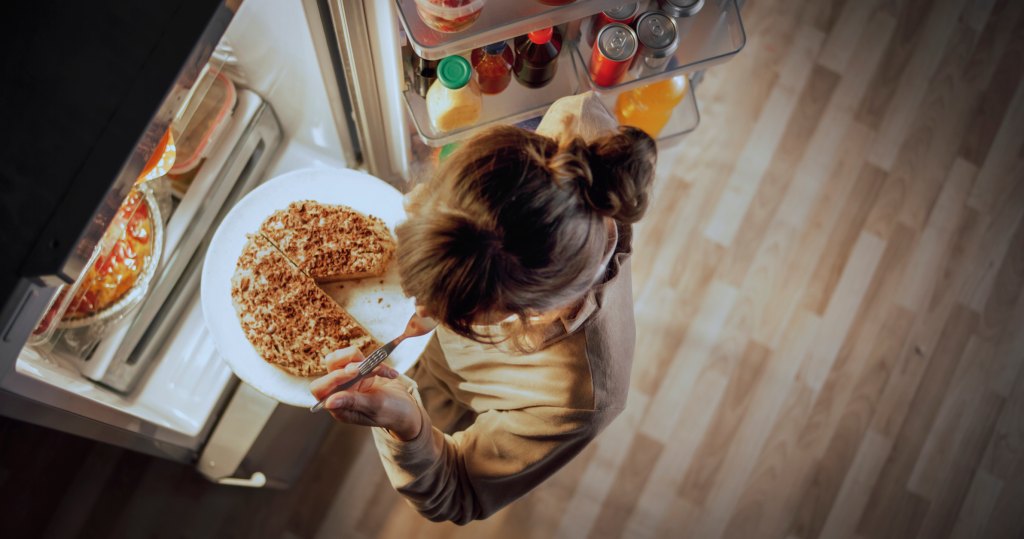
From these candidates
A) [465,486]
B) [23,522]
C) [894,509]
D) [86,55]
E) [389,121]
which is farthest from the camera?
[894,509]

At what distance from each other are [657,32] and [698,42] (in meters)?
0.15

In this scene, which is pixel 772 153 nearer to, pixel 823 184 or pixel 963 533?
pixel 823 184

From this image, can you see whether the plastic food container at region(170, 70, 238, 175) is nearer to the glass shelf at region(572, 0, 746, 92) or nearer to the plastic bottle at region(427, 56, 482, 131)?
the plastic bottle at region(427, 56, 482, 131)

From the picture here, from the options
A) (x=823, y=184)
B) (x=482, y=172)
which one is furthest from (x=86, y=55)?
(x=823, y=184)

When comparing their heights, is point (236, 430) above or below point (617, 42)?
below

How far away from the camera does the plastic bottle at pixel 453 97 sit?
1.32 m

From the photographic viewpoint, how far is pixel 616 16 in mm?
1374

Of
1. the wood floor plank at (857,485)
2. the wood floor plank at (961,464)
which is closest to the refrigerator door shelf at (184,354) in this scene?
the wood floor plank at (857,485)

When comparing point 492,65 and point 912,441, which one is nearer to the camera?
point 492,65

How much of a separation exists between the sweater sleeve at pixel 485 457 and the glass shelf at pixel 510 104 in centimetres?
59

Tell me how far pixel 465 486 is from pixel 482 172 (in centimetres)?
61

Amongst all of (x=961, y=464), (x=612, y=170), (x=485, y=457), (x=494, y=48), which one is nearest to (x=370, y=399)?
(x=485, y=457)

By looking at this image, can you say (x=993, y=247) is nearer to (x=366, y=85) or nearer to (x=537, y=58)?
(x=537, y=58)

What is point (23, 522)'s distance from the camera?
6.39 ft
